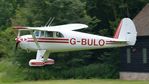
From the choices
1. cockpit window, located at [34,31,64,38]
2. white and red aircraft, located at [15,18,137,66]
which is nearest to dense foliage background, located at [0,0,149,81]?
white and red aircraft, located at [15,18,137,66]

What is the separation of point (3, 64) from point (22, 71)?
963cm

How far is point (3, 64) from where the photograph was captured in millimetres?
52469

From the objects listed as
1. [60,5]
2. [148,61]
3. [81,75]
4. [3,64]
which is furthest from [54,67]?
[3,64]

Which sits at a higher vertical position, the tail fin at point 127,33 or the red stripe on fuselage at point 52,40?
the tail fin at point 127,33

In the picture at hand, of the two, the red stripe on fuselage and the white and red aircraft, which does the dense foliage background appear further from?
the red stripe on fuselage

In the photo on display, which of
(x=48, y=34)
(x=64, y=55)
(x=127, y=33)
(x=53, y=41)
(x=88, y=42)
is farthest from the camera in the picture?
(x=64, y=55)

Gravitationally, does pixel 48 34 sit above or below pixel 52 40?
above

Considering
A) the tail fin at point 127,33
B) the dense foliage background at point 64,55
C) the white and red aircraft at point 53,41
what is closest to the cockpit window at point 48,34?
the white and red aircraft at point 53,41

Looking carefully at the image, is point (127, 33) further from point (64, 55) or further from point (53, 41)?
point (64, 55)

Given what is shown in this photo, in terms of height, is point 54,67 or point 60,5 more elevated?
point 60,5

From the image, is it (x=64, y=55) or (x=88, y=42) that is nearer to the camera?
(x=88, y=42)

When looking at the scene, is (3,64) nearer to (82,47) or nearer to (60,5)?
(60,5)

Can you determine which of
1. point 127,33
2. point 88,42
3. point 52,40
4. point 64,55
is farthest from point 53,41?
point 64,55

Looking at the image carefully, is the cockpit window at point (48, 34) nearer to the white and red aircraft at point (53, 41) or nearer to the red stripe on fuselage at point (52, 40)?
the white and red aircraft at point (53, 41)
